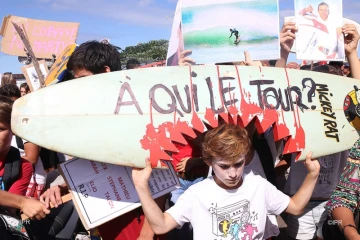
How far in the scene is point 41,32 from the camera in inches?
205

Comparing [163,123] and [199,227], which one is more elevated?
[163,123]

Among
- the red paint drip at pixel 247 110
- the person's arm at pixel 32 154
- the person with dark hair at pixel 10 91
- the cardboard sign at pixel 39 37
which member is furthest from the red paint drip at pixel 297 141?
the cardboard sign at pixel 39 37

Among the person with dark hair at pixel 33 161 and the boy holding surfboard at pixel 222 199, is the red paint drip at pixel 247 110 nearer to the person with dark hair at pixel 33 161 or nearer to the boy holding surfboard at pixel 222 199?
the boy holding surfboard at pixel 222 199

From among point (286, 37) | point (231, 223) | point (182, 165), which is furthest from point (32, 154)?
point (286, 37)

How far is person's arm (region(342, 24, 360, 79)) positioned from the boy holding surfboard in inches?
38.7

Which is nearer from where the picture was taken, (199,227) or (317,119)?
(199,227)

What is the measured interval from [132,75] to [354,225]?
4.24ft

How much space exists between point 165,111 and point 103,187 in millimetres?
487

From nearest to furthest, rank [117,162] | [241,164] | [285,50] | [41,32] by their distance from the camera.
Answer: [241,164], [117,162], [285,50], [41,32]

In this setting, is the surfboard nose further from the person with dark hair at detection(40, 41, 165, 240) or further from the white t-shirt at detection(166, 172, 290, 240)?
the white t-shirt at detection(166, 172, 290, 240)

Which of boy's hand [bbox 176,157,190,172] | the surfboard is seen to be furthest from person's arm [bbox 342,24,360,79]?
boy's hand [bbox 176,157,190,172]

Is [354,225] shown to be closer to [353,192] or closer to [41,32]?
[353,192]

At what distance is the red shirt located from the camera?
214 cm

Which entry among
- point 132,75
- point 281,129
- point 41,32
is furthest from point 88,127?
point 41,32
